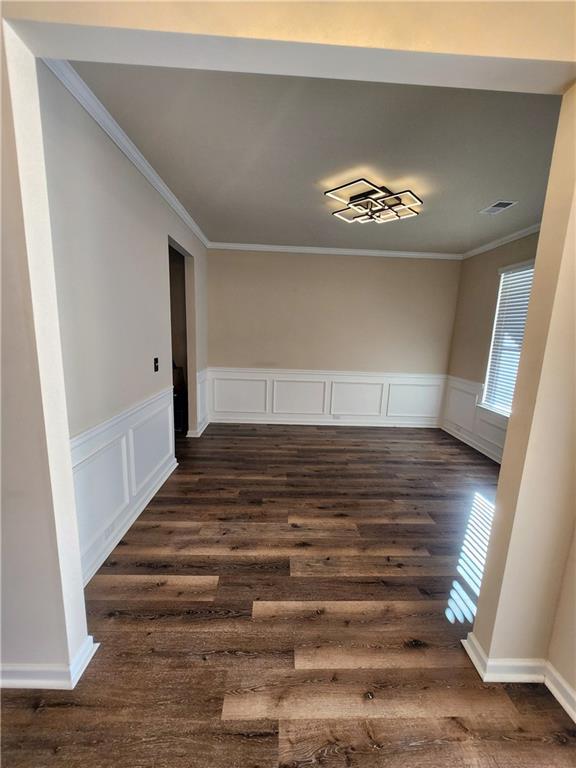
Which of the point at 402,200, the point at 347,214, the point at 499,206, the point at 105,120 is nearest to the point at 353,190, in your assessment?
the point at 402,200

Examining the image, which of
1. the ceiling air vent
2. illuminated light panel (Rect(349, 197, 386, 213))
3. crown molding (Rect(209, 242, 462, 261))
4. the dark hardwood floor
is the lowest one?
the dark hardwood floor

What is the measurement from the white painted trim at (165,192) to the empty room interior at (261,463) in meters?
0.02

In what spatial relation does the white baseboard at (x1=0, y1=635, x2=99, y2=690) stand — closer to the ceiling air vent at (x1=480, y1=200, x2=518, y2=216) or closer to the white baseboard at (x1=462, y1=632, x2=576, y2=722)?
the white baseboard at (x1=462, y1=632, x2=576, y2=722)

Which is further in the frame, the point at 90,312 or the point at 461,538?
the point at 461,538

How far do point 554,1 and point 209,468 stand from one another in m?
3.45

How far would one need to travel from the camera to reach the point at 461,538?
2.20m

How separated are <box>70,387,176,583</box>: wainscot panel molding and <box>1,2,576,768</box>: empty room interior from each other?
0.07ft

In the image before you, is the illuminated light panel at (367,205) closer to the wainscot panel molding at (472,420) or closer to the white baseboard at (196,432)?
the wainscot panel molding at (472,420)

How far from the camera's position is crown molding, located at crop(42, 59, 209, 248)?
1.42 metres

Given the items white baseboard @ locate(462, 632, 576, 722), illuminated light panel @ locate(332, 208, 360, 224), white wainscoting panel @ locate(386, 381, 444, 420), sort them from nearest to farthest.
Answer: white baseboard @ locate(462, 632, 576, 722)
illuminated light panel @ locate(332, 208, 360, 224)
white wainscoting panel @ locate(386, 381, 444, 420)

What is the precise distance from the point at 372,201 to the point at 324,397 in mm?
2876

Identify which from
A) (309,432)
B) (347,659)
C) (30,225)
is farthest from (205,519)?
(309,432)

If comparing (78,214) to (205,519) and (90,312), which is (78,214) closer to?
(90,312)

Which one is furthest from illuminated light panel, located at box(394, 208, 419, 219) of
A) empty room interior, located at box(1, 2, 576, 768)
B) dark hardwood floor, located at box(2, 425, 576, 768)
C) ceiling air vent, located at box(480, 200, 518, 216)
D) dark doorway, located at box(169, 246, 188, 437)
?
dark doorway, located at box(169, 246, 188, 437)
